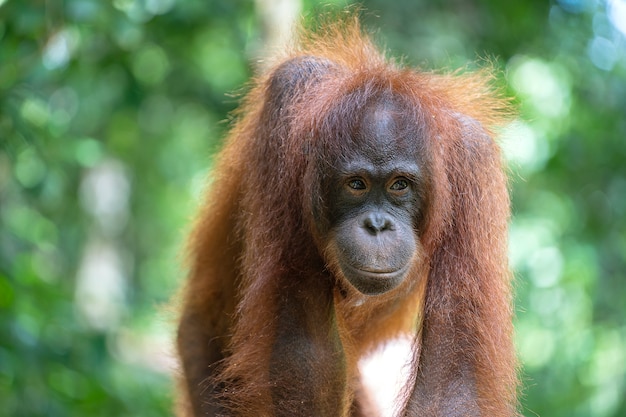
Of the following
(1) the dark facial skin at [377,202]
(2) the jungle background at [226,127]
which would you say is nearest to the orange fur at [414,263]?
(1) the dark facial skin at [377,202]

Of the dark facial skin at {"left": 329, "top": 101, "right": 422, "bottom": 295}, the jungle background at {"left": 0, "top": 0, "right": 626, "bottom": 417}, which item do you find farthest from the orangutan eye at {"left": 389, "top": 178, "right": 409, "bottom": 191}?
the jungle background at {"left": 0, "top": 0, "right": 626, "bottom": 417}

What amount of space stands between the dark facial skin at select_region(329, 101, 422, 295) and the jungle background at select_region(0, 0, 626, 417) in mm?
770

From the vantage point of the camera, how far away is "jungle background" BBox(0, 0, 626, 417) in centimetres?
437

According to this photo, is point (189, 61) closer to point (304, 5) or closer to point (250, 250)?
point (304, 5)

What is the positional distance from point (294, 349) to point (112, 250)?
13.8 m

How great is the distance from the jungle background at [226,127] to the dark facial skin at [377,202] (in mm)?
770

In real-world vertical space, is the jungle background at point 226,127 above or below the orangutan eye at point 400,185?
above

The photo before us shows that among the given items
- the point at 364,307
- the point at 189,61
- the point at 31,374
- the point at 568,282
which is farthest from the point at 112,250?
the point at 364,307

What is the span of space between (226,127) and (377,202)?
3518 mm

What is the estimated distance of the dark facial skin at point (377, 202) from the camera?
2941 mm

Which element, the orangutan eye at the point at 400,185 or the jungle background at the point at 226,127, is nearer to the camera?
the orangutan eye at the point at 400,185

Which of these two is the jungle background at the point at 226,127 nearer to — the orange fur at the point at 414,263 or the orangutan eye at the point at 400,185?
the orange fur at the point at 414,263

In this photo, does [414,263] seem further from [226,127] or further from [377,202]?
[226,127]

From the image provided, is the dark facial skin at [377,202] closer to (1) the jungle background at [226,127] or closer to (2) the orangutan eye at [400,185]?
(2) the orangutan eye at [400,185]
